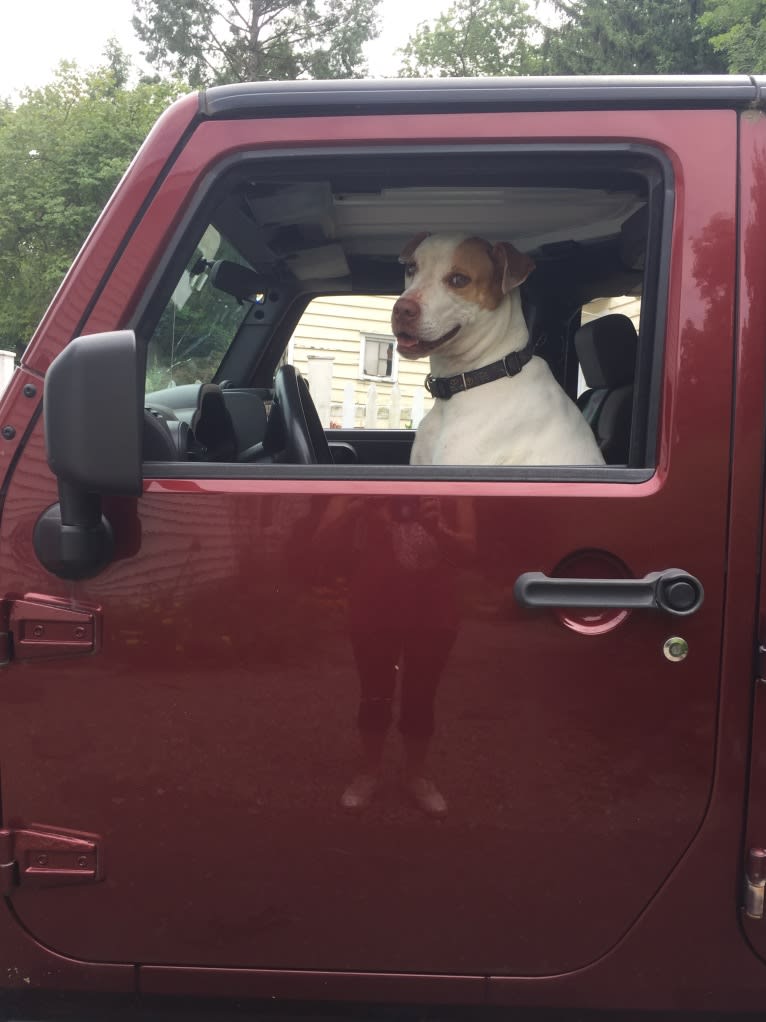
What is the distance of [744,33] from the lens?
45.7 ft

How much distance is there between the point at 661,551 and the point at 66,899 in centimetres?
116

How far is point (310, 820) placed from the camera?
1523mm

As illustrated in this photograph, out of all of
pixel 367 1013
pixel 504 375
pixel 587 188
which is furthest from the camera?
pixel 504 375

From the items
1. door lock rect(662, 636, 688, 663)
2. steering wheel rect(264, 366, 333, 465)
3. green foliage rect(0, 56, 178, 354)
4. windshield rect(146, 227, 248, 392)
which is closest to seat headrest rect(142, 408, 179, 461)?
windshield rect(146, 227, 248, 392)

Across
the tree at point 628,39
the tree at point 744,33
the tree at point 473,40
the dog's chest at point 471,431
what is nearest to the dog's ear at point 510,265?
the dog's chest at point 471,431

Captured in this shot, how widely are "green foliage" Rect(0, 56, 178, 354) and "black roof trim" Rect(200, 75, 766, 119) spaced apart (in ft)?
71.8

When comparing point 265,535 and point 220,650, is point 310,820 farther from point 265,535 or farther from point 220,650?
point 265,535

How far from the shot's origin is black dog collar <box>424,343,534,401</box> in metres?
2.21

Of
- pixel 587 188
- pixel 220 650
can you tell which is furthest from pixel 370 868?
pixel 587 188

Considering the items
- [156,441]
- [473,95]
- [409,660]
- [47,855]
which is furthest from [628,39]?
[47,855]

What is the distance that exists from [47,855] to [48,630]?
0.39 m

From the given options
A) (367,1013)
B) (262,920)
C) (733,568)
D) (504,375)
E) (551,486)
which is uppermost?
(504,375)

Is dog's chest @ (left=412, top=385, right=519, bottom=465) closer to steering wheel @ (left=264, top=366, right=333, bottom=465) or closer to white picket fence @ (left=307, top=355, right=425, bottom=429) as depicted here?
steering wheel @ (left=264, top=366, right=333, bottom=465)

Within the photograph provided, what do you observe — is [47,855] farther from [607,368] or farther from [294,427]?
[607,368]
